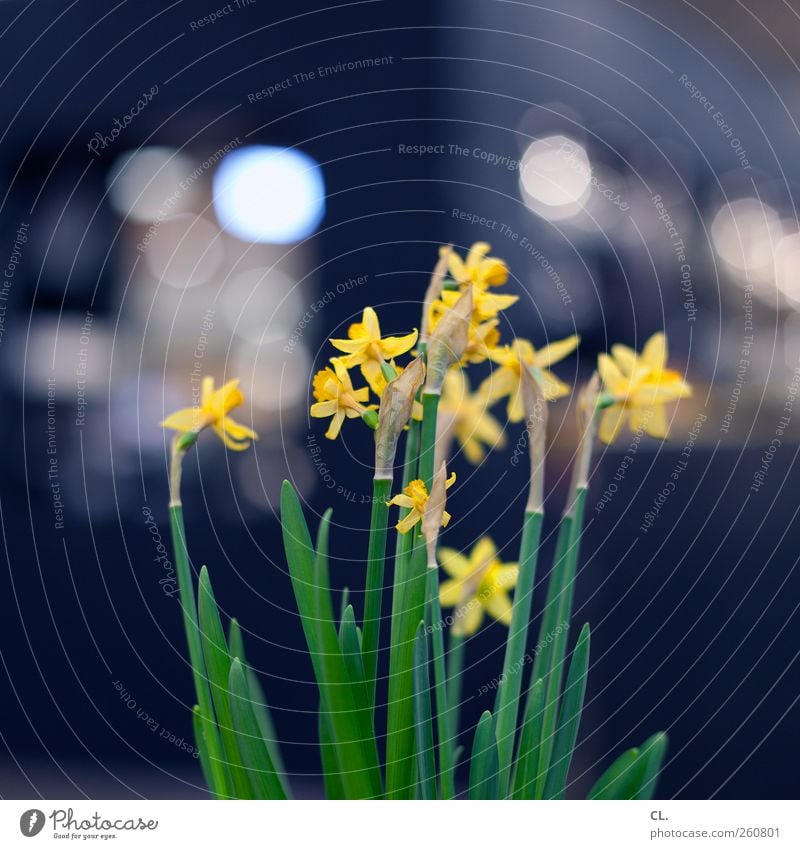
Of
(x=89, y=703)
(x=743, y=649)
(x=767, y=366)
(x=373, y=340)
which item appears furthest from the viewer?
(x=89, y=703)

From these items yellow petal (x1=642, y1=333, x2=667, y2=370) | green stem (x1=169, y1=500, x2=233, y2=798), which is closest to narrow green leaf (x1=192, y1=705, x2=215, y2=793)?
green stem (x1=169, y1=500, x2=233, y2=798)

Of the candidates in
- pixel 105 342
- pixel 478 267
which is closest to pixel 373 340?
pixel 478 267

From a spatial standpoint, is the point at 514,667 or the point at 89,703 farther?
the point at 89,703

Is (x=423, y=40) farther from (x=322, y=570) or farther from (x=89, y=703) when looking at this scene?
(x=89, y=703)

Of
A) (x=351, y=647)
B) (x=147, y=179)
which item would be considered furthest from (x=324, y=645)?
(x=147, y=179)

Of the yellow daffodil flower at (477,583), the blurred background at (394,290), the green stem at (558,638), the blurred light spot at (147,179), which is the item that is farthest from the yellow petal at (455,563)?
the blurred light spot at (147,179)

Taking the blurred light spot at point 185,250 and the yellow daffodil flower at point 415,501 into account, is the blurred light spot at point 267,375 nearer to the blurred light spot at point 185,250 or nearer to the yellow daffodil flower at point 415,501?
the blurred light spot at point 185,250

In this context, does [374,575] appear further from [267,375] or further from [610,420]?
[267,375]
